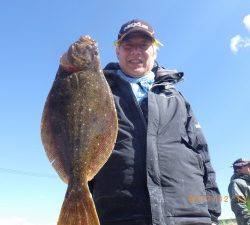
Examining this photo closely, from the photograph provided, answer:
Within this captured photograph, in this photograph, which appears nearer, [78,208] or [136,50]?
[78,208]

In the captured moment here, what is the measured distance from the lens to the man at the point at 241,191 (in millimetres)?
10879

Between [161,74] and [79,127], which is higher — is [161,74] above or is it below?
above

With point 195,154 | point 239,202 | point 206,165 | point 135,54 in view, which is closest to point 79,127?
point 195,154

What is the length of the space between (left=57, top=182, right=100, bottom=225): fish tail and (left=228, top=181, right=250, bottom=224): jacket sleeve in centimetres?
831

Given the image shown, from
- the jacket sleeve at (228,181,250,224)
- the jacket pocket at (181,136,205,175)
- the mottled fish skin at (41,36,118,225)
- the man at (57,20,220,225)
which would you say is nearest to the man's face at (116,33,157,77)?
the man at (57,20,220,225)

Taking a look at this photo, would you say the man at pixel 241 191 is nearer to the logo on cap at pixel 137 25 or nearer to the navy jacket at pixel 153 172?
the navy jacket at pixel 153 172

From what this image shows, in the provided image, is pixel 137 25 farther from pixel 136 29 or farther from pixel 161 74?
pixel 161 74

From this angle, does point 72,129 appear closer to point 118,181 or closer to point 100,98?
point 100,98

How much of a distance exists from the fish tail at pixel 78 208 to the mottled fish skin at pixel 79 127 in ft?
0.04

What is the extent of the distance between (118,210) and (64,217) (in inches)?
34.4

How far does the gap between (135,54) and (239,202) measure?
292 inches

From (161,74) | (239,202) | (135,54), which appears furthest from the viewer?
(239,202)

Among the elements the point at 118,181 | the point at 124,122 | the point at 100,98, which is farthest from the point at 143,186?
the point at 100,98

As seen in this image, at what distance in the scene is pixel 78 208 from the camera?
10.5ft
